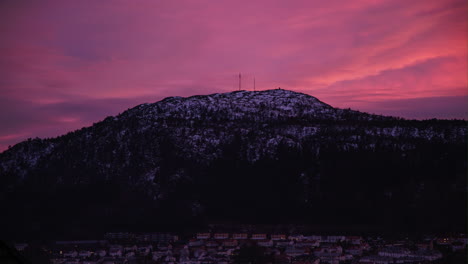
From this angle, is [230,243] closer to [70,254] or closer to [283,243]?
[283,243]

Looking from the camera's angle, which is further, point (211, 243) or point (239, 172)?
point (239, 172)

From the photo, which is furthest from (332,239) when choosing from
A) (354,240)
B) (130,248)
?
(130,248)

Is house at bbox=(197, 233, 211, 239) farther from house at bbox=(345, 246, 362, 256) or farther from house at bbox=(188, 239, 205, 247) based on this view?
house at bbox=(345, 246, 362, 256)

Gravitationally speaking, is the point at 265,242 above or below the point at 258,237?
below

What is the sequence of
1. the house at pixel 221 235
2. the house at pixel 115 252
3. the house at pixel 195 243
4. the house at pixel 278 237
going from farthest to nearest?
the house at pixel 221 235
the house at pixel 278 237
the house at pixel 195 243
the house at pixel 115 252

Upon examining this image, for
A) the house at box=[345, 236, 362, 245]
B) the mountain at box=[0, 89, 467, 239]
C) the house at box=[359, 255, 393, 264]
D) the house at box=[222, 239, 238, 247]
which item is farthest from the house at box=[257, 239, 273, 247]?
the mountain at box=[0, 89, 467, 239]

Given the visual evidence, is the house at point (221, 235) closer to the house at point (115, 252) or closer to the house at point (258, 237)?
the house at point (258, 237)

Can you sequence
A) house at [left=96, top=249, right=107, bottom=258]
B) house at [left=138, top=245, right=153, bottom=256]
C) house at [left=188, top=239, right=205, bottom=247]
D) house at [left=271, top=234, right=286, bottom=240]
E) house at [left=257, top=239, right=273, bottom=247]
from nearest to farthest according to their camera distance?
house at [left=96, top=249, right=107, bottom=258]
house at [left=138, top=245, right=153, bottom=256]
house at [left=257, top=239, right=273, bottom=247]
house at [left=188, top=239, right=205, bottom=247]
house at [left=271, top=234, right=286, bottom=240]

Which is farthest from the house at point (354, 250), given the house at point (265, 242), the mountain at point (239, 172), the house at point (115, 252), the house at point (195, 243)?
the house at point (115, 252)

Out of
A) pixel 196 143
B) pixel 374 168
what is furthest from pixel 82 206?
pixel 374 168

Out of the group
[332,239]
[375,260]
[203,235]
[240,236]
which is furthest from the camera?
[203,235]
